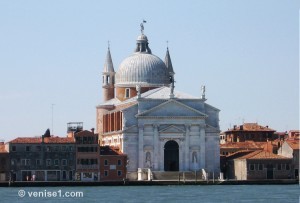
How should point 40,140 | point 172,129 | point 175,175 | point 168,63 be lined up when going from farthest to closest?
point 168,63 < point 172,129 < point 175,175 < point 40,140

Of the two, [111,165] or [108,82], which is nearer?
[111,165]

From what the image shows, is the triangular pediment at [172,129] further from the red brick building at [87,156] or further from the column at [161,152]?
the red brick building at [87,156]

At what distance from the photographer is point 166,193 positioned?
8494 cm

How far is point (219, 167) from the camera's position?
109m

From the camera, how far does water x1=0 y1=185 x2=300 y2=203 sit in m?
77.2

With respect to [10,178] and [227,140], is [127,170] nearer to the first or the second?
[10,178]

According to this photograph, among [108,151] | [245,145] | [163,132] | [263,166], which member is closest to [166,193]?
[108,151]

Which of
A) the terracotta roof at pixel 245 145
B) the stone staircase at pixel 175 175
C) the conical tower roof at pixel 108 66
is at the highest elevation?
the conical tower roof at pixel 108 66

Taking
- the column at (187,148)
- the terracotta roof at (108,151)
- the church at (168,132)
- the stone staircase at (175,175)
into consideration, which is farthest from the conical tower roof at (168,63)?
the terracotta roof at (108,151)

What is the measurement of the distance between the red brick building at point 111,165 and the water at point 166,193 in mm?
6970

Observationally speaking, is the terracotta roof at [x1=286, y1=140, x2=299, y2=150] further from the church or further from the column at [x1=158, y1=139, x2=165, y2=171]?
the column at [x1=158, y1=139, x2=165, y2=171]

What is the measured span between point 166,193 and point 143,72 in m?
34.9

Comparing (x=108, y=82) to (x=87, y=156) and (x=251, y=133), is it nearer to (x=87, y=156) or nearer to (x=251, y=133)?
(x=251, y=133)

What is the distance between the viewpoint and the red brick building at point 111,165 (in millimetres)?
102562
